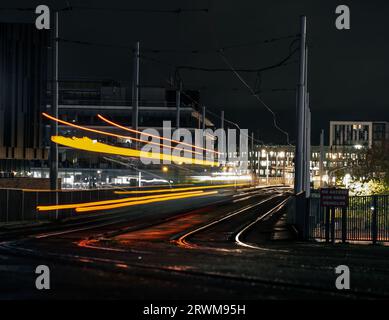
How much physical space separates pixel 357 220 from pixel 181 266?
11934mm

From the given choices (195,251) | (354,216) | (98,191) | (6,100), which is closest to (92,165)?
(6,100)

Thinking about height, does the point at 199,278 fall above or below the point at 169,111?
below

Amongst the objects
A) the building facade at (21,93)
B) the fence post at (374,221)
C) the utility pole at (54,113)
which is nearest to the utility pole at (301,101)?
the fence post at (374,221)

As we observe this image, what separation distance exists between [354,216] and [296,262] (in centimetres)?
957

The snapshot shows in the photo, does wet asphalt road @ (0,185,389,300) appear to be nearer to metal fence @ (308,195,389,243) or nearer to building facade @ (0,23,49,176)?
metal fence @ (308,195,389,243)

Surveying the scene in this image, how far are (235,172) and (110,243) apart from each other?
66225 mm

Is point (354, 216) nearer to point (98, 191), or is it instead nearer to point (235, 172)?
point (98, 191)

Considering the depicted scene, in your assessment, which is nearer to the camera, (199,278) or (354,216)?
(199,278)

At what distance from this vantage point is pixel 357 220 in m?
26.4

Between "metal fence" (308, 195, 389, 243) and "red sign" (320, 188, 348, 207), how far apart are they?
0.47 metres

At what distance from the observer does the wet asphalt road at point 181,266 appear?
12.4 m
